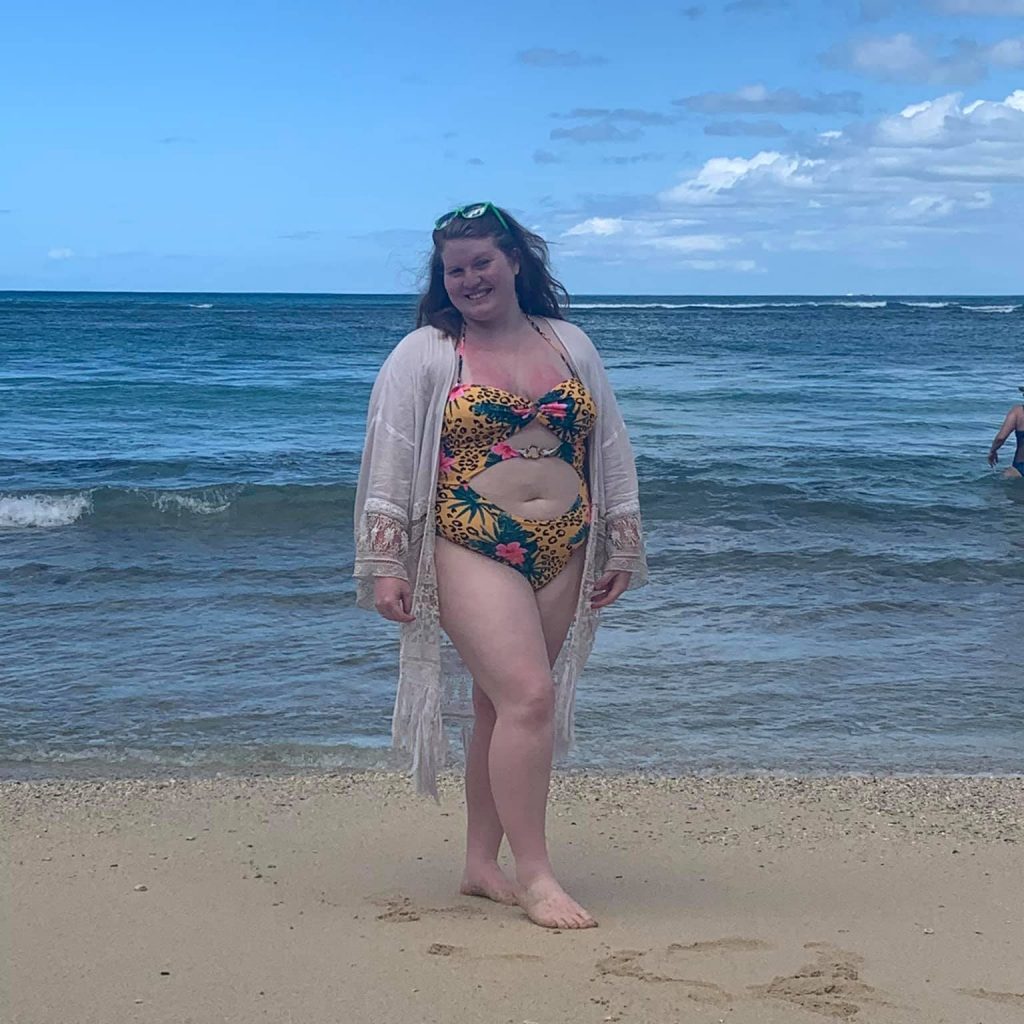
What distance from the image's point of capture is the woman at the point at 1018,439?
14.5 meters

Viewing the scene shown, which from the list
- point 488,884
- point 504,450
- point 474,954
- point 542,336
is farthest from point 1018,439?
point 474,954

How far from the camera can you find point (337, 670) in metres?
7.16

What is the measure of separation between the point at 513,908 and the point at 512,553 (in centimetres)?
99

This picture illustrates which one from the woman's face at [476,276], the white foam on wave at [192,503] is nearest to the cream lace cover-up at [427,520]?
the woman's face at [476,276]

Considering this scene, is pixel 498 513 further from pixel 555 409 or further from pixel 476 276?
pixel 476 276

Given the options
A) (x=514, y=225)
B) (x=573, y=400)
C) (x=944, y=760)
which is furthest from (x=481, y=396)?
(x=944, y=760)

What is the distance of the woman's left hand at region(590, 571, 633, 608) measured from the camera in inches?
153

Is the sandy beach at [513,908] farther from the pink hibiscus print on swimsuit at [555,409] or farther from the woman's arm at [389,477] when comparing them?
the pink hibiscus print on swimsuit at [555,409]

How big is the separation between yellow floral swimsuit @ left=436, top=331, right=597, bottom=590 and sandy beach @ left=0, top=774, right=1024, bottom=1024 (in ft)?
3.25

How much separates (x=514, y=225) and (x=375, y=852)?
2.03 meters

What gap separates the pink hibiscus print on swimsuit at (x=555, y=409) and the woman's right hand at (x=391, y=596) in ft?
1.88

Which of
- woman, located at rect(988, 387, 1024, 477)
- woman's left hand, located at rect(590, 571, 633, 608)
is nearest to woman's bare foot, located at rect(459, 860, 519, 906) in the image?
woman's left hand, located at rect(590, 571, 633, 608)

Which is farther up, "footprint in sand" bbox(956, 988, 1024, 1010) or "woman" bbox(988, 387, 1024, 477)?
"woman" bbox(988, 387, 1024, 477)

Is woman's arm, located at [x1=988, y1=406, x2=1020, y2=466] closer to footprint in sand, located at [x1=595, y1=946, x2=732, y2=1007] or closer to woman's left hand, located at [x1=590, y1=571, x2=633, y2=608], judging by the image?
woman's left hand, located at [x1=590, y1=571, x2=633, y2=608]
